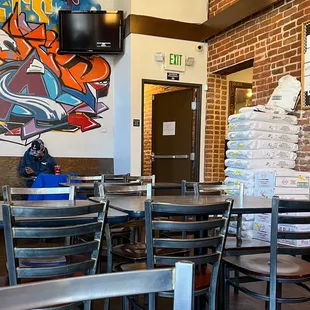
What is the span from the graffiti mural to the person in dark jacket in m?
0.29

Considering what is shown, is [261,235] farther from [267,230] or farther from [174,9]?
[174,9]

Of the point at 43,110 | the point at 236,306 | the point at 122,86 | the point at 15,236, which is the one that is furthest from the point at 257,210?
the point at 43,110

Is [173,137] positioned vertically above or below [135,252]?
above

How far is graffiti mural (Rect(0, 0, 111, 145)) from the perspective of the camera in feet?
18.8

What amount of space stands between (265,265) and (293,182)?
2.20 metres

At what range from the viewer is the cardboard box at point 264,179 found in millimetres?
3945

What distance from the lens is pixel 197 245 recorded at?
5.31ft

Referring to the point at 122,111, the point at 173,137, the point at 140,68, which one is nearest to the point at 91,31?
the point at 140,68

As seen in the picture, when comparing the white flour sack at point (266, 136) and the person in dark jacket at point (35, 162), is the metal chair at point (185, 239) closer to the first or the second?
the white flour sack at point (266, 136)

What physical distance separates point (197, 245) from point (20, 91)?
504 cm

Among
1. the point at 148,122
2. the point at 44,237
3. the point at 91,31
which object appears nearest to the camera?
the point at 44,237

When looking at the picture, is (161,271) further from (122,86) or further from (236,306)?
(122,86)

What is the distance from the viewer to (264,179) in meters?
4.06

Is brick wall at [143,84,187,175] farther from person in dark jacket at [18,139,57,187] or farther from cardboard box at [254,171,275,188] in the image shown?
cardboard box at [254,171,275,188]
